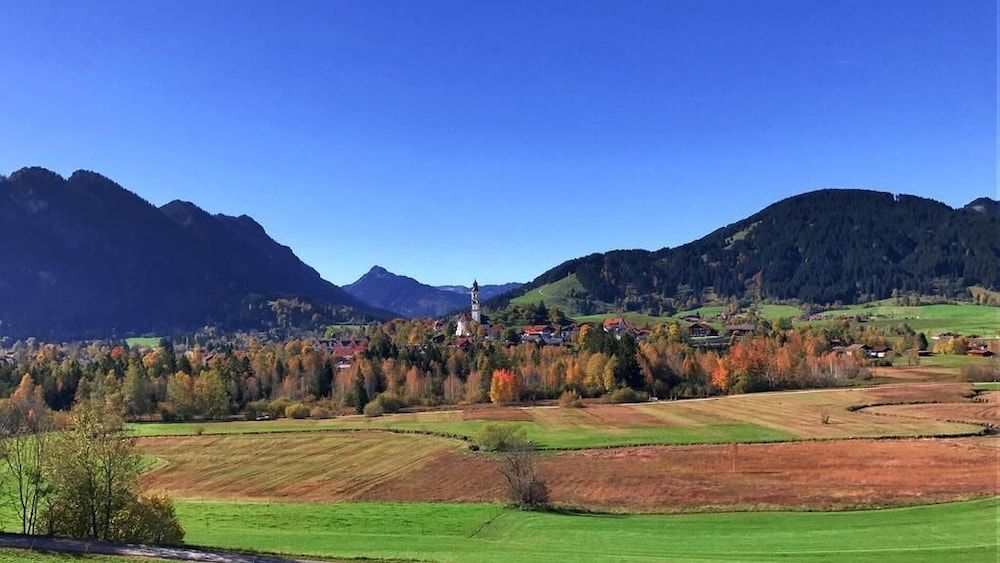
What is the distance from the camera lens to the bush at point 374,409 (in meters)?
124

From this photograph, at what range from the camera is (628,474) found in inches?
2539

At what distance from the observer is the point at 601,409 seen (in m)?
120

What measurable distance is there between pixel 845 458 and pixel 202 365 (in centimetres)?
13398

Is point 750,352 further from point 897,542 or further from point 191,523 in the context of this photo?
point 191,523

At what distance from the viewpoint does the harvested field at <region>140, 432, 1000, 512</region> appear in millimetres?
53531

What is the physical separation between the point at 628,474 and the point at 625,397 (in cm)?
7203

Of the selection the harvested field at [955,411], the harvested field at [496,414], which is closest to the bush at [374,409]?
the harvested field at [496,414]

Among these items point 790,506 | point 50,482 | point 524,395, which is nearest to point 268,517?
point 50,482

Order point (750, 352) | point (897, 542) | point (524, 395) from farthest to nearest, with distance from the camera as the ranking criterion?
point (750, 352) → point (524, 395) → point (897, 542)

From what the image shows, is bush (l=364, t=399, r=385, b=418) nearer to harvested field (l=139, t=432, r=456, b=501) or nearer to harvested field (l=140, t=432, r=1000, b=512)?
harvested field (l=139, t=432, r=456, b=501)

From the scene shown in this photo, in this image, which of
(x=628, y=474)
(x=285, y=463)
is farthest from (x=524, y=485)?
(x=285, y=463)

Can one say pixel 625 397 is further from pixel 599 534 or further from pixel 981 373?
pixel 599 534

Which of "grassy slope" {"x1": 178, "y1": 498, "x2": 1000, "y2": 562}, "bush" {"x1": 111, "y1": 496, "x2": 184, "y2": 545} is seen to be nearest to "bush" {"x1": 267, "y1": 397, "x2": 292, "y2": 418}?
"grassy slope" {"x1": 178, "y1": 498, "x2": 1000, "y2": 562}

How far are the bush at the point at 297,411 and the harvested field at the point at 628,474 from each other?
36412mm
